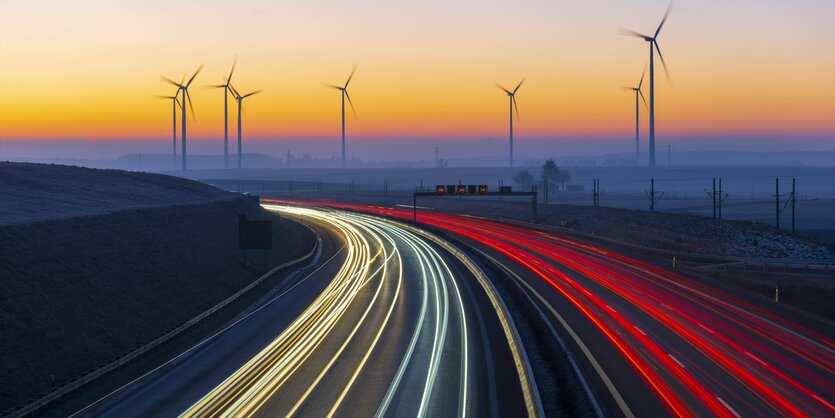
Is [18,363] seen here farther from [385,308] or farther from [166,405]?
[385,308]

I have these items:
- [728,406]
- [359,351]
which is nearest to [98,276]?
[359,351]

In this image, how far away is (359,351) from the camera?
124ft

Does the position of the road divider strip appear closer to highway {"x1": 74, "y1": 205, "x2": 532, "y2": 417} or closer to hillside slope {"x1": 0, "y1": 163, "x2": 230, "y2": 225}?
highway {"x1": 74, "y1": 205, "x2": 532, "y2": 417}

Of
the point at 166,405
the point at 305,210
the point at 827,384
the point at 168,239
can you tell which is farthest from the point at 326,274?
Answer: the point at 305,210

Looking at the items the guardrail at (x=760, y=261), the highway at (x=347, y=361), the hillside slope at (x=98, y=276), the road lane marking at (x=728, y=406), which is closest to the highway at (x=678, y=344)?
the road lane marking at (x=728, y=406)

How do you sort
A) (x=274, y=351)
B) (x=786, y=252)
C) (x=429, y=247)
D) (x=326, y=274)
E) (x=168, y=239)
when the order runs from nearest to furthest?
1. (x=274, y=351)
2. (x=168, y=239)
3. (x=326, y=274)
4. (x=786, y=252)
5. (x=429, y=247)

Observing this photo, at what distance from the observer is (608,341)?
3925 cm

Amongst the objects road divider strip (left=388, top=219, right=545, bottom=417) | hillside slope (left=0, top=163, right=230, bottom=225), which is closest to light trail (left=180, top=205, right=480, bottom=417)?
road divider strip (left=388, top=219, right=545, bottom=417)

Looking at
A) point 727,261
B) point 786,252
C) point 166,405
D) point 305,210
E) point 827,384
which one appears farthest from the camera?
point 305,210

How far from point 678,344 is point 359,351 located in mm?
16435

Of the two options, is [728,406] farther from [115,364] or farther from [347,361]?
[115,364]

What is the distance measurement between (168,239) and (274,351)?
30.0 meters

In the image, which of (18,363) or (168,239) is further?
(168,239)

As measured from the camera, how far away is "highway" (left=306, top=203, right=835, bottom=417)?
94.2 ft
